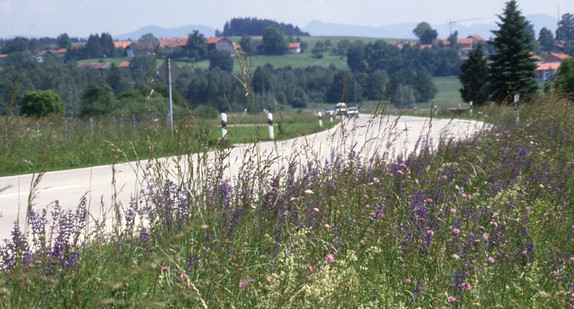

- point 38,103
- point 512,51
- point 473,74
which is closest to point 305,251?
point 512,51

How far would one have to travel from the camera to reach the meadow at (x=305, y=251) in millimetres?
3326

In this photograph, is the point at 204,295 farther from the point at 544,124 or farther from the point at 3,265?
the point at 544,124

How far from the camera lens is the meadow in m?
3.33

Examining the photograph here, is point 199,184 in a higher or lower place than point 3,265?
higher

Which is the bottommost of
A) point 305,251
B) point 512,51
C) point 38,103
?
point 38,103

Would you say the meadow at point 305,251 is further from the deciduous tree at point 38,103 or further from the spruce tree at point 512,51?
the deciduous tree at point 38,103

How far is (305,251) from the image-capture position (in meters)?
4.38

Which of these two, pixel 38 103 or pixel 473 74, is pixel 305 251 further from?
pixel 38 103

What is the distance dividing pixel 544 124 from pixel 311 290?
9.22m

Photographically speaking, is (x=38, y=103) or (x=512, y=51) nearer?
(x=512, y=51)

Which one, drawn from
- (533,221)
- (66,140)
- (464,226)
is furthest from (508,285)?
(66,140)

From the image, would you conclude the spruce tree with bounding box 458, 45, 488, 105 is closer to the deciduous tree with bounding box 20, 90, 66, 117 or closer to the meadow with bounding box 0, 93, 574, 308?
the meadow with bounding box 0, 93, 574, 308

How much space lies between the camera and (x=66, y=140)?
17.0m

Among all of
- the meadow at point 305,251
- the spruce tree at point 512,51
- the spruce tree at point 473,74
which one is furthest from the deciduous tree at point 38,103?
the meadow at point 305,251
